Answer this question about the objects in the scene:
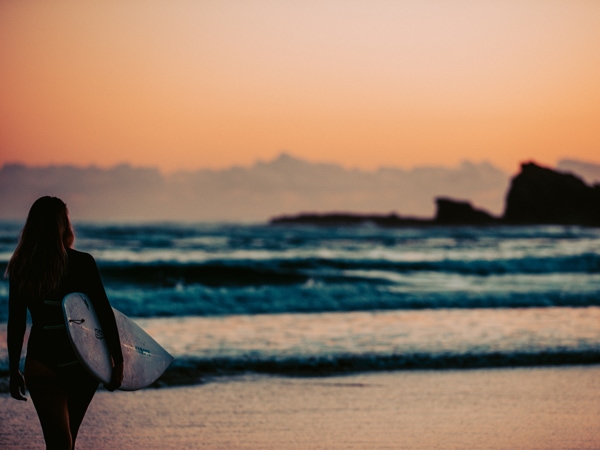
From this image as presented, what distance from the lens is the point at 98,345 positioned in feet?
10.5

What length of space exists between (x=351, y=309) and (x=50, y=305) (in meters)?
10.5

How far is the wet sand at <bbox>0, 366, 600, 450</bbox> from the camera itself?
4.79 meters

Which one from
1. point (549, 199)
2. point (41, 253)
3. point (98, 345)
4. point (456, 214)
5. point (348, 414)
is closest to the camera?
point (41, 253)

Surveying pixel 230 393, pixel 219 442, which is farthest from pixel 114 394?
pixel 219 442

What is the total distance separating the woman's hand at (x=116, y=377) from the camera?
327 centimetres

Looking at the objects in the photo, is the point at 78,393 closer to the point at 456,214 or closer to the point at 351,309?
the point at 351,309

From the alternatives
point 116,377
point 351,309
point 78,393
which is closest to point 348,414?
point 116,377

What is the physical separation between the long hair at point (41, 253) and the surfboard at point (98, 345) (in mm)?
116

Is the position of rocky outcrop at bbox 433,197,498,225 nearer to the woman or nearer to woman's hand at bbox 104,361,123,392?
woman's hand at bbox 104,361,123,392

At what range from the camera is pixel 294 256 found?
27125 millimetres

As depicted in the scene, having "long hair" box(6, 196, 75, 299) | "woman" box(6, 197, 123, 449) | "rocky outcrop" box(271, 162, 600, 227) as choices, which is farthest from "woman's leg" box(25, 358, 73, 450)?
"rocky outcrop" box(271, 162, 600, 227)

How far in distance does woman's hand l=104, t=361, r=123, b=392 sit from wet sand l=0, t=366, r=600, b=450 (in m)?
1.52

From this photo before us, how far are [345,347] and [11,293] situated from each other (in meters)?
5.55

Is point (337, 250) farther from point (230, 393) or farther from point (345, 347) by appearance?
point (230, 393)
